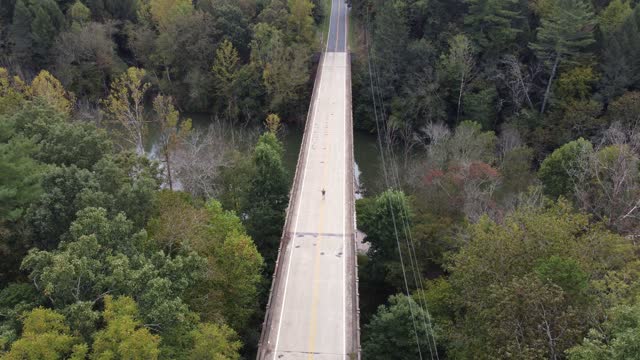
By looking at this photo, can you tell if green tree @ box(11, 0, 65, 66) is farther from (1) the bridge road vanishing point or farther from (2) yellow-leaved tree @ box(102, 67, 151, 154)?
(1) the bridge road vanishing point

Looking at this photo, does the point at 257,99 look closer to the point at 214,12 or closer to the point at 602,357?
the point at 214,12

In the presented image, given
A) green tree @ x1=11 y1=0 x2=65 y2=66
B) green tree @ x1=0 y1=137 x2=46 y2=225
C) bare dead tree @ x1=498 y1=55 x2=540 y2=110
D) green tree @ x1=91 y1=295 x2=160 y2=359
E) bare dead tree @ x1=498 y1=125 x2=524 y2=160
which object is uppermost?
green tree @ x1=11 y1=0 x2=65 y2=66

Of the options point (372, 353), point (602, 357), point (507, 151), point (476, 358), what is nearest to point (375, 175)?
point (507, 151)

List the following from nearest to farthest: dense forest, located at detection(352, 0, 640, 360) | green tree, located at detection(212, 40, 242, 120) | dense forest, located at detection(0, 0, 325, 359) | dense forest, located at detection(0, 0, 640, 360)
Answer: dense forest, located at detection(0, 0, 325, 359) → dense forest, located at detection(0, 0, 640, 360) → dense forest, located at detection(352, 0, 640, 360) → green tree, located at detection(212, 40, 242, 120)

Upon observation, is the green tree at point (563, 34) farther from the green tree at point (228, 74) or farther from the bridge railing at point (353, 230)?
the green tree at point (228, 74)

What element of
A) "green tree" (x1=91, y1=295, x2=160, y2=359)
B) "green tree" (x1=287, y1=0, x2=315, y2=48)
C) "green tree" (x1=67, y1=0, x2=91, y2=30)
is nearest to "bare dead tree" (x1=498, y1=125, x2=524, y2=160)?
"green tree" (x1=287, y1=0, x2=315, y2=48)

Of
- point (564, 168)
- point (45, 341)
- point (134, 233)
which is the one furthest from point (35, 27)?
point (564, 168)
